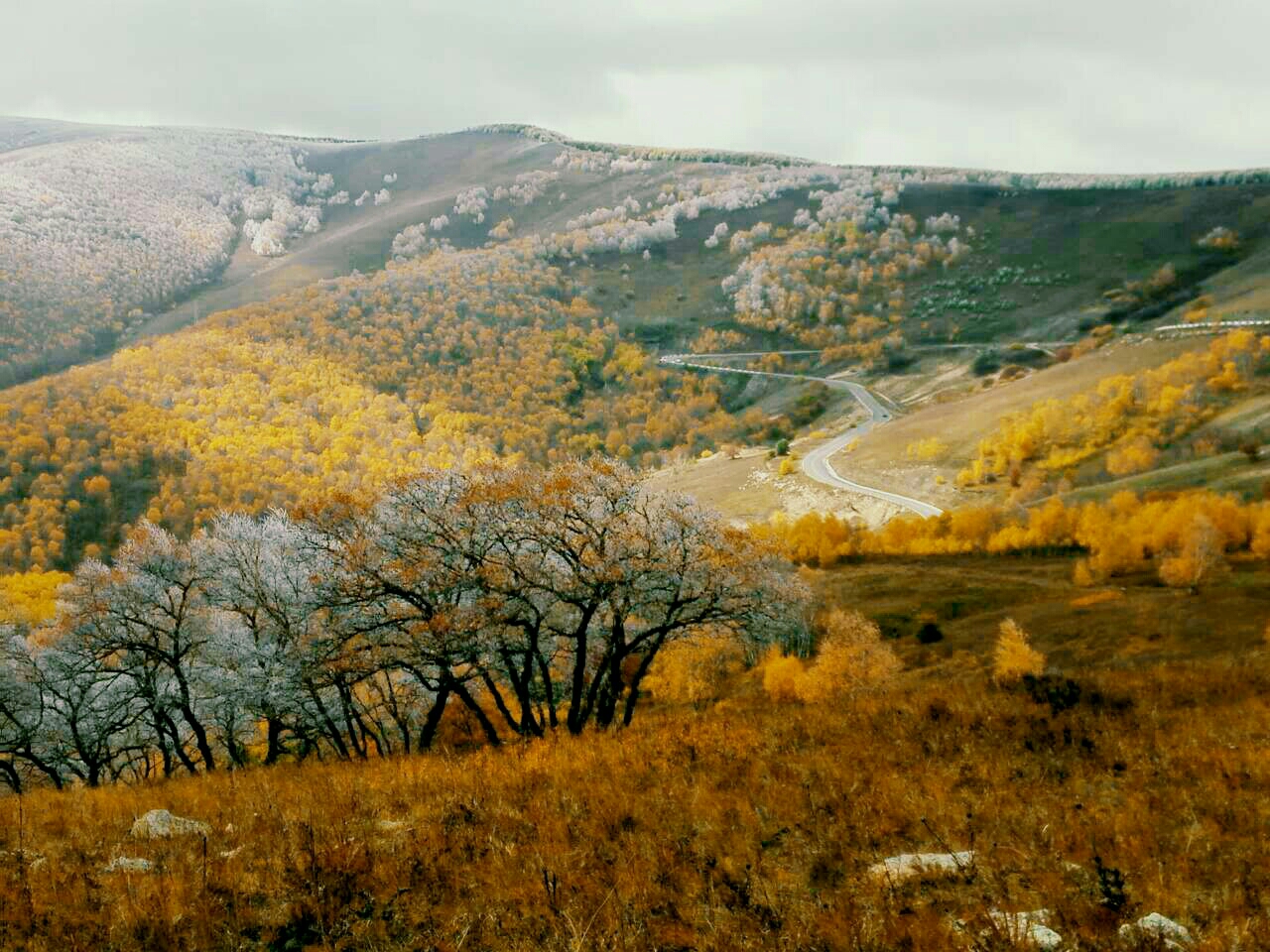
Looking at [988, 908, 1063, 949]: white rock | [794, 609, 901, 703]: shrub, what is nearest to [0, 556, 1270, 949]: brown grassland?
[988, 908, 1063, 949]: white rock

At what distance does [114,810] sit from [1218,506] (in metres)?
117

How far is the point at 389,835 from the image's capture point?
8.84 meters

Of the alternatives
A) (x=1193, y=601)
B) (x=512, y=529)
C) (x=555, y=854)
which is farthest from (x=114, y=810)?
(x=1193, y=601)

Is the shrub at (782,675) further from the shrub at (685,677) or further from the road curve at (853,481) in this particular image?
the road curve at (853,481)

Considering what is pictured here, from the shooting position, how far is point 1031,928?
514cm

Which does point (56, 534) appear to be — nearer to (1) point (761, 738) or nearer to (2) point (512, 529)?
(2) point (512, 529)

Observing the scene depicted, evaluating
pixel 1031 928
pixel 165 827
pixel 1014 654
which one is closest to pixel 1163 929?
pixel 1031 928

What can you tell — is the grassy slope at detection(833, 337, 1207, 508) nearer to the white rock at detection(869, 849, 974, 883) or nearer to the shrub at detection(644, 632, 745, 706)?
the shrub at detection(644, 632, 745, 706)

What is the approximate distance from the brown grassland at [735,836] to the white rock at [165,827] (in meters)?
0.21

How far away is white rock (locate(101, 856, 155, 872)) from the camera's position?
8.13m

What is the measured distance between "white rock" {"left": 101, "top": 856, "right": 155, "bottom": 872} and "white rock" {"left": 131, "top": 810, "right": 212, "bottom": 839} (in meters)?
1.03

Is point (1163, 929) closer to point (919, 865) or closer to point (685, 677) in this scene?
point (919, 865)

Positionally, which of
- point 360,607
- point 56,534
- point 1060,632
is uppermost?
point 360,607

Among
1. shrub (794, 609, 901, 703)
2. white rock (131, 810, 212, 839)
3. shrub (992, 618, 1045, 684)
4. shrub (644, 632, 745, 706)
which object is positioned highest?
white rock (131, 810, 212, 839)
